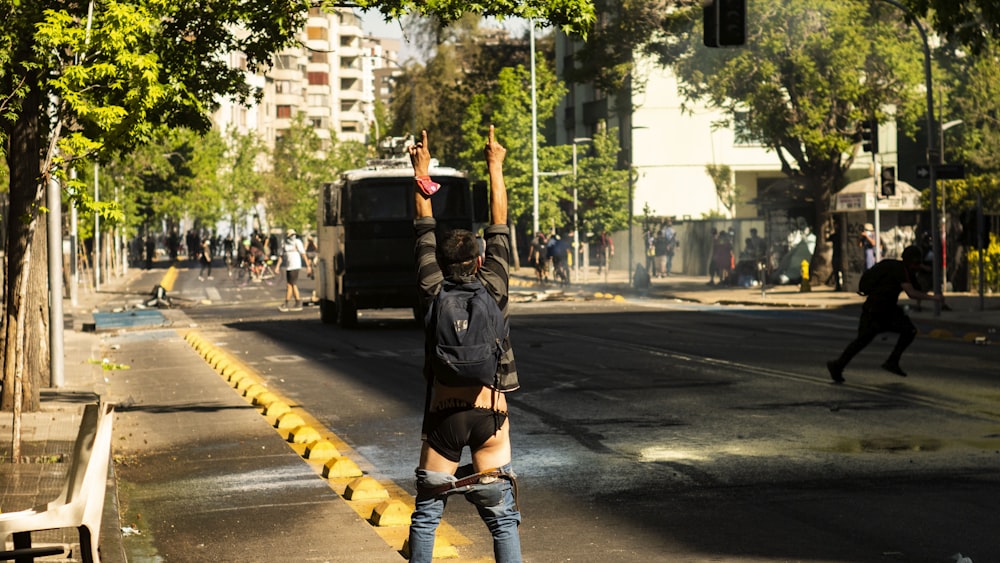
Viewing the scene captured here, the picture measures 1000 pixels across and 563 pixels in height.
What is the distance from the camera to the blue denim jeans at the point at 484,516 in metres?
5.94

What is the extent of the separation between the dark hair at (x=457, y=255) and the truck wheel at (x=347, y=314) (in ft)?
75.5

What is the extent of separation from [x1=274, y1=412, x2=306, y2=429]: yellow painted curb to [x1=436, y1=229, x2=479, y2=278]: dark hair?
7307mm

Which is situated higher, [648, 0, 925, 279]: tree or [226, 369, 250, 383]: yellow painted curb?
[648, 0, 925, 279]: tree

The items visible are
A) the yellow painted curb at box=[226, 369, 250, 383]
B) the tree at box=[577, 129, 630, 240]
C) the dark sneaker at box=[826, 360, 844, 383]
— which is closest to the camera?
the dark sneaker at box=[826, 360, 844, 383]

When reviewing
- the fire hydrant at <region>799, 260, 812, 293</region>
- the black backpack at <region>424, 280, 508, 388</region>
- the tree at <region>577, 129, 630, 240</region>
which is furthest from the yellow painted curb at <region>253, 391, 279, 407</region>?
the tree at <region>577, 129, 630, 240</region>

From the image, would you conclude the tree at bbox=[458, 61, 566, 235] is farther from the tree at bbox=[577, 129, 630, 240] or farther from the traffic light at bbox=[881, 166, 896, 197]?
the traffic light at bbox=[881, 166, 896, 197]

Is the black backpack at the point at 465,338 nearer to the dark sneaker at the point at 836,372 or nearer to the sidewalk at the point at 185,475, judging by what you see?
the sidewalk at the point at 185,475

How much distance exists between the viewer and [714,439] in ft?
39.7

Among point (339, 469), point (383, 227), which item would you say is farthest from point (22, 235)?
point (383, 227)

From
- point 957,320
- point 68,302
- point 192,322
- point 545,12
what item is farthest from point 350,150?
point 545,12

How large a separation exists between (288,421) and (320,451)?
2019 millimetres

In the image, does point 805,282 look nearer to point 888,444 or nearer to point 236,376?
point 236,376

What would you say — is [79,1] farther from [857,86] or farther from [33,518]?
[857,86]

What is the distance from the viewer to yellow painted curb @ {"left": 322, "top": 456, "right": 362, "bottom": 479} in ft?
34.5
